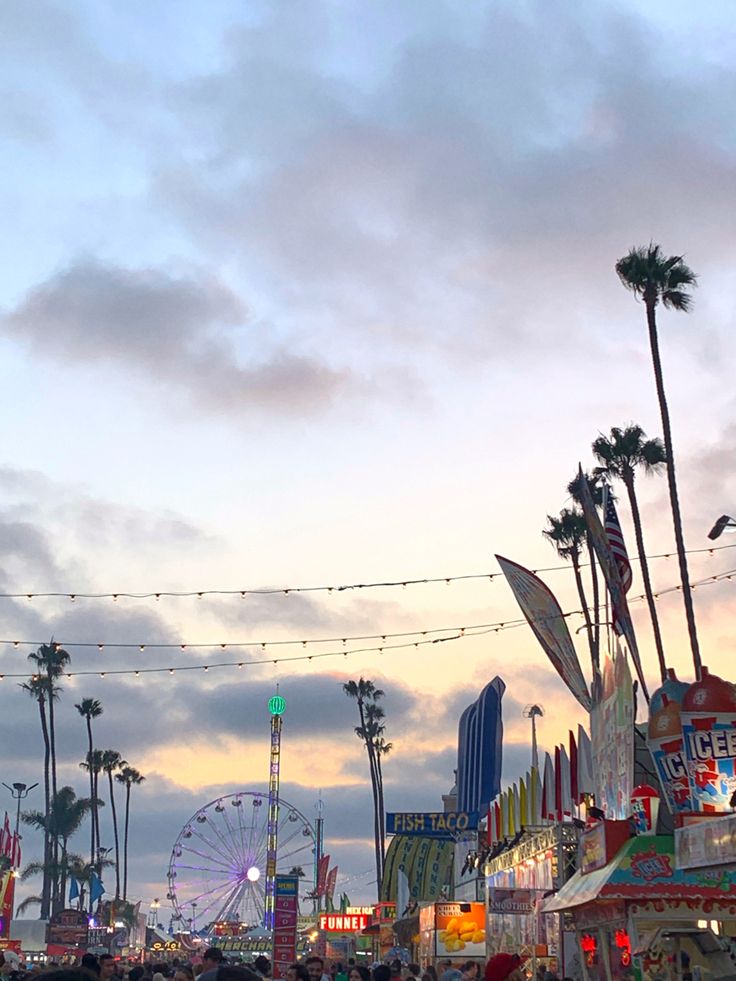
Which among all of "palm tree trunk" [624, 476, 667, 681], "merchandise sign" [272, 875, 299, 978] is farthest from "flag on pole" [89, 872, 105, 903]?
"merchandise sign" [272, 875, 299, 978]

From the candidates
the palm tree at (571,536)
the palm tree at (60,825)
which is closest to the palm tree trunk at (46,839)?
the palm tree at (60,825)

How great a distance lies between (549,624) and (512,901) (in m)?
6.39

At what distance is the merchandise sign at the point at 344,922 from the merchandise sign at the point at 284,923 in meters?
36.5

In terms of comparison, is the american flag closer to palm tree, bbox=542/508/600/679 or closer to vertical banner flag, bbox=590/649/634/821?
vertical banner flag, bbox=590/649/634/821

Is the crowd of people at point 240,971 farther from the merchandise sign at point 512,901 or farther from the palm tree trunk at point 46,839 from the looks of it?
the palm tree trunk at point 46,839

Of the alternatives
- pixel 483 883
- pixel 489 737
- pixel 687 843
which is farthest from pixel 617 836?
pixel 489 737

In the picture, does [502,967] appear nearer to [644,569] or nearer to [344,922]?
[644,569]

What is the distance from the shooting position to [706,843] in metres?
17.7

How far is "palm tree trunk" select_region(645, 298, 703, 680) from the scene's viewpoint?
34000mm

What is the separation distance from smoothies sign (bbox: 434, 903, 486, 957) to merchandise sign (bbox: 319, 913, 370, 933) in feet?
103

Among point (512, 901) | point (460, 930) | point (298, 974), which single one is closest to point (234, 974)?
point (298, 974)

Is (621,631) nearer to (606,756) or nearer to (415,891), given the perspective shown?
(606,756)

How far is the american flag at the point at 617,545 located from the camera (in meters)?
24.9

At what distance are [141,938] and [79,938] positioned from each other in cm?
1881
